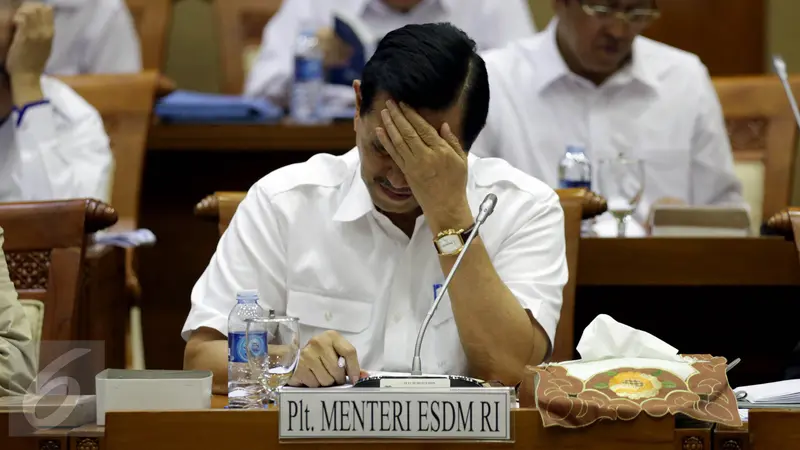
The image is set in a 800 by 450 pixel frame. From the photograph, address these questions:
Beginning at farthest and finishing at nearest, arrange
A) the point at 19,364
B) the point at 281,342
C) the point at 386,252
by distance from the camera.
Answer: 1. the point at 386,252
2. the point at 19,364
3. the point at 281,342

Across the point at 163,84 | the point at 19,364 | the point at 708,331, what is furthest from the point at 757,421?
the point at 163,84

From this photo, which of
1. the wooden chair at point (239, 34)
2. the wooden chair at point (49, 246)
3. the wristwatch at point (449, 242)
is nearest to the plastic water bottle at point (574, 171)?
the wristwatch at point (449, 242)

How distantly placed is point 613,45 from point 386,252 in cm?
144

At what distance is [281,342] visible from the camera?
175 centimetres

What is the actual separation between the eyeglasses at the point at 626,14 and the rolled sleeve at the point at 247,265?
4.66ft

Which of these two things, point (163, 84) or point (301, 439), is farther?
point (163, 84)

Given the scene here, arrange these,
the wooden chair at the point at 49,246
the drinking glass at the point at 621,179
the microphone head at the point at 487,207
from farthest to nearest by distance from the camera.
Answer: the drinking glass at the point at 621,179 → the wooden chair at the point at 49,246 → the microphone head at the point at 487,207

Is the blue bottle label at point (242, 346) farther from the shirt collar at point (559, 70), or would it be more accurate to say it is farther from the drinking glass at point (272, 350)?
the shirt collar at point (559, 70)

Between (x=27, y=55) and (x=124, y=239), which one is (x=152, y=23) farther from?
(x=124, y=239)

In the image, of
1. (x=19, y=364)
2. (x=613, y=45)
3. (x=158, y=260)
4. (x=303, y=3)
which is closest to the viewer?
(x=19, y=364)

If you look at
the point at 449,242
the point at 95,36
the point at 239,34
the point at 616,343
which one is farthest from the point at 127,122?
the point at 616,343

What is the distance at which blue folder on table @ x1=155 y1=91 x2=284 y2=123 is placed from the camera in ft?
11.7

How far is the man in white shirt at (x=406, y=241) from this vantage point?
1993 mm

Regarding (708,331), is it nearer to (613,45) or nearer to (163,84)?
(613,45)
